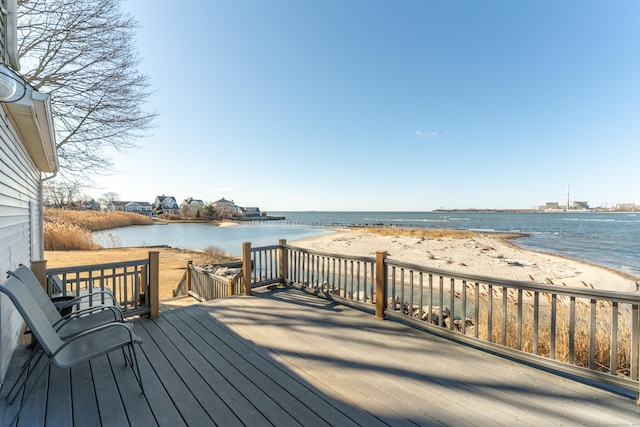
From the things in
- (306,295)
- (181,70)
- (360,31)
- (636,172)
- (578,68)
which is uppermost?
(360,31)

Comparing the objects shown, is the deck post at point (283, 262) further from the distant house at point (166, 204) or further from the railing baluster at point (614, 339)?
the distant house at point (166, 204)

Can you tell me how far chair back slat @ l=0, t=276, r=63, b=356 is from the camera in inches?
59.8

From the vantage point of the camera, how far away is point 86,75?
25.3ft

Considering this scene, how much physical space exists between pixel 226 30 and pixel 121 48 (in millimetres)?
3250

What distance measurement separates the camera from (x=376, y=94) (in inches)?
538

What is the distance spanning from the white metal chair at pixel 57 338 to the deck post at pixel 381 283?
8.86 feet

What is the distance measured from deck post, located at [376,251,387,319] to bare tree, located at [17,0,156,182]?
31.3 ft

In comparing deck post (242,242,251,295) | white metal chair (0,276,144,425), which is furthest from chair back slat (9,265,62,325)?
deck post (242,242,251,295)

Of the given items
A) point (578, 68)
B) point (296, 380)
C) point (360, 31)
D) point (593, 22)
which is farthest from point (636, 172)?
point (296, 380)

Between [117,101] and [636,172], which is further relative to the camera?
[636,172]

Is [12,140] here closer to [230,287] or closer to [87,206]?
[230,287]

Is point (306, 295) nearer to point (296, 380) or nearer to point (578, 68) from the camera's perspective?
point (296, 380)

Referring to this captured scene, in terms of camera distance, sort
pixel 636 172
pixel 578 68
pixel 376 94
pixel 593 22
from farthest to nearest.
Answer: pixel 636 172, pixel 376 94, pixel 578 68, pixel 593 22

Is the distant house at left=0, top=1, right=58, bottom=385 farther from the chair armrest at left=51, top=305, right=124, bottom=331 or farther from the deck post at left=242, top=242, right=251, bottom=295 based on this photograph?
the deck post at left=242, top=242, right=251, bottom=295
